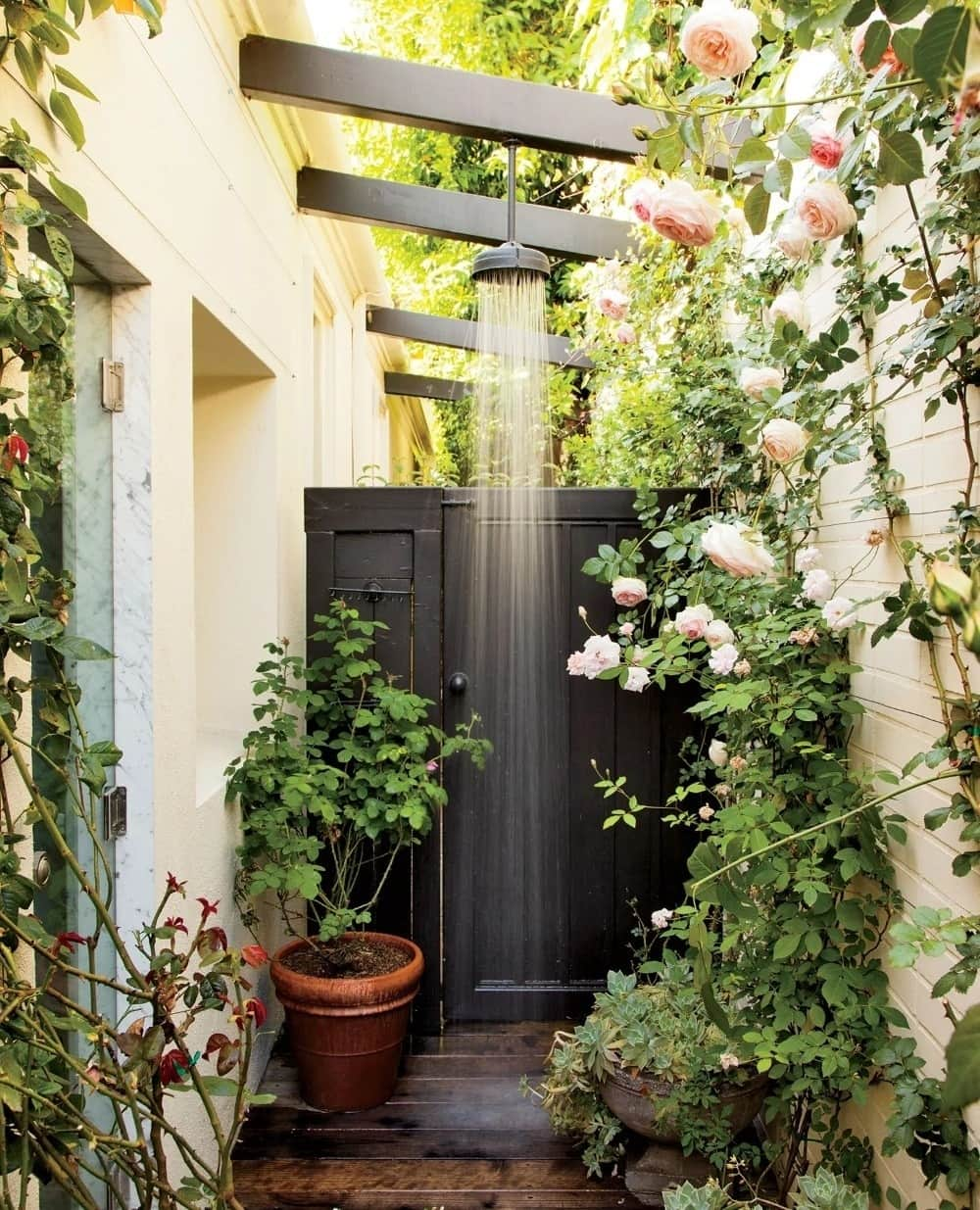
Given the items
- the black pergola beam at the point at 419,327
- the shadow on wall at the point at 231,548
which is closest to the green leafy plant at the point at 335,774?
the shadow on wall at the point at 231,548

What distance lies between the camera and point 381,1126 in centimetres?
274

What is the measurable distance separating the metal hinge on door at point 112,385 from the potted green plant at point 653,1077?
1.83 meters

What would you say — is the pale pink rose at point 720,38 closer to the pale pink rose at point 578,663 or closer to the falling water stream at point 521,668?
the pale pink rose at point 578,663

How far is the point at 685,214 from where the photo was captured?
73.0 inches

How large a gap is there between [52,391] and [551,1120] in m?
2.13

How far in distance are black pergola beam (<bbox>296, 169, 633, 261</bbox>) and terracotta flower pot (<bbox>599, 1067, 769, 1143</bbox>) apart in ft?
9.12

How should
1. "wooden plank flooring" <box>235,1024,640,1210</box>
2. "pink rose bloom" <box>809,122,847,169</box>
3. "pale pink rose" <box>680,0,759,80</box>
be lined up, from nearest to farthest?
"pale pink rose" <box>680,0,759,80</box> < "pink rose bloom" <box>809,122,847,169</box> < "wooden plank flooring" <box>235,1024,640,1210</box>

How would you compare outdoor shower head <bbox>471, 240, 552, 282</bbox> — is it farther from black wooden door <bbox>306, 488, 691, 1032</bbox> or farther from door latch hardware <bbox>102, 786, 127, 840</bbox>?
door latch hardware <bbox>102, 786, 127, 840</bbox>

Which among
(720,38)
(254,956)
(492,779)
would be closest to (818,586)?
(720,38)

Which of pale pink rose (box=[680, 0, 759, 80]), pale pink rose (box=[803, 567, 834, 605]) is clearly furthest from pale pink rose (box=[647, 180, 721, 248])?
pale pink rose (box=[803, 567, 834, 605])

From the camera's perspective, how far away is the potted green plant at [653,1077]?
7.52ft

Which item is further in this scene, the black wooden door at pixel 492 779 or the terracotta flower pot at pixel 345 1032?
the black wooden door at pixel 492 779

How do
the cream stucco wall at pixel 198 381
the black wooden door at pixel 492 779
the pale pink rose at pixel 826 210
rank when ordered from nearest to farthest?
the pale pink rose at pixel 826 210 → the cream stucco wall at pixel 198 381 → the black wooden door at pixel 492 779

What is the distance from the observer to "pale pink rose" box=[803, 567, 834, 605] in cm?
206
